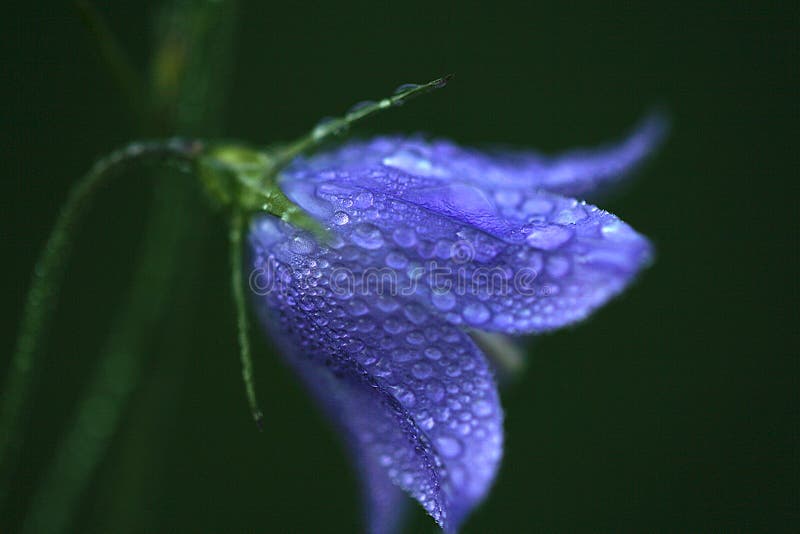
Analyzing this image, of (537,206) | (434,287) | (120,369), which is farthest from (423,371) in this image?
(120,369)

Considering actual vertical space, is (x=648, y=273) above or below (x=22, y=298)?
below

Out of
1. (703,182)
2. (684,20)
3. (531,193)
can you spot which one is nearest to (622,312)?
(703,182)

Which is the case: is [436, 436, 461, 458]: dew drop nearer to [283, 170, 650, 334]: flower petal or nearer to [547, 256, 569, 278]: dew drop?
[283, 170, 650, 334]: flower petal

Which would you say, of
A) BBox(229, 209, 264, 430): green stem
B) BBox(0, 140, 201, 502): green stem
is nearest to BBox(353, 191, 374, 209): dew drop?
BBox(229, 209, 264, 430): green stem

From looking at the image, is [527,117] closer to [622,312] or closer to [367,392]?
[622,312]

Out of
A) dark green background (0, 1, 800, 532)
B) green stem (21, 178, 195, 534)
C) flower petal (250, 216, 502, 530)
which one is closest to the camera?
flower petal (250, 216, 502, 530)

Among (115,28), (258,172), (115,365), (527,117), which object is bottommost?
(115,365)

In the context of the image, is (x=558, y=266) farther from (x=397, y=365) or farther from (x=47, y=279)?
(x=47, y=279)
